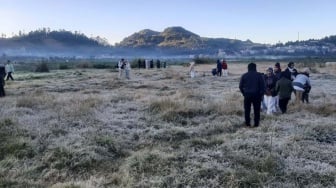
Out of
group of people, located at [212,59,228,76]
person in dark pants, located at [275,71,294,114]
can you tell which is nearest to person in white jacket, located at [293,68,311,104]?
person in dark pants, located at [275,71,294,114]

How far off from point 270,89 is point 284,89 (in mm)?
509

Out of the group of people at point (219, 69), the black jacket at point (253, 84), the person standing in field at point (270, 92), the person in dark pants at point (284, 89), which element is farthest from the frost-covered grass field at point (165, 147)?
the group of people at point (219, 69)

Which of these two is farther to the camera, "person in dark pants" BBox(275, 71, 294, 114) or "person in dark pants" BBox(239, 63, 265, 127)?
"person in dark pants" BBox(275, 71, 294, 114)

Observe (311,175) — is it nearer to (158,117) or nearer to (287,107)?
(158,117)

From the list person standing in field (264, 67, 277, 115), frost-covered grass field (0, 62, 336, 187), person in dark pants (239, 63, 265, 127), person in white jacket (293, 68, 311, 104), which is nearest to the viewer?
frost-covered grass field (0, 62, 336, 187)

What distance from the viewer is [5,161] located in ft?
29.4

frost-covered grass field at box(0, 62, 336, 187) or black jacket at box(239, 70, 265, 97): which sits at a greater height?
black jacket at box(239, 70, 265, 97)

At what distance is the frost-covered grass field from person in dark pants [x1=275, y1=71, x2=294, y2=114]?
0.50 meters

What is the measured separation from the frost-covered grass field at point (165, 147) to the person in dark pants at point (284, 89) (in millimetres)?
496

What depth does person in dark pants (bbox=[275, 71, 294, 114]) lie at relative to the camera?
580 inches

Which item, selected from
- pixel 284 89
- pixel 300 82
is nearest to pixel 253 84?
pixel 284 89

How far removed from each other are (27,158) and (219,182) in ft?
13.2

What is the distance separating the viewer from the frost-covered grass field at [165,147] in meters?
8.06

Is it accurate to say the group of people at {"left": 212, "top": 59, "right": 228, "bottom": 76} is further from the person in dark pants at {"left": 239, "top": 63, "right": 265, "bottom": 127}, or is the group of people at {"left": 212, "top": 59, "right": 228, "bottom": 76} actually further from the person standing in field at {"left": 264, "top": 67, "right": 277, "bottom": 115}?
the person in dark pants at {"left": 239, "top": 63, "right": 265, "bottom": 127}
